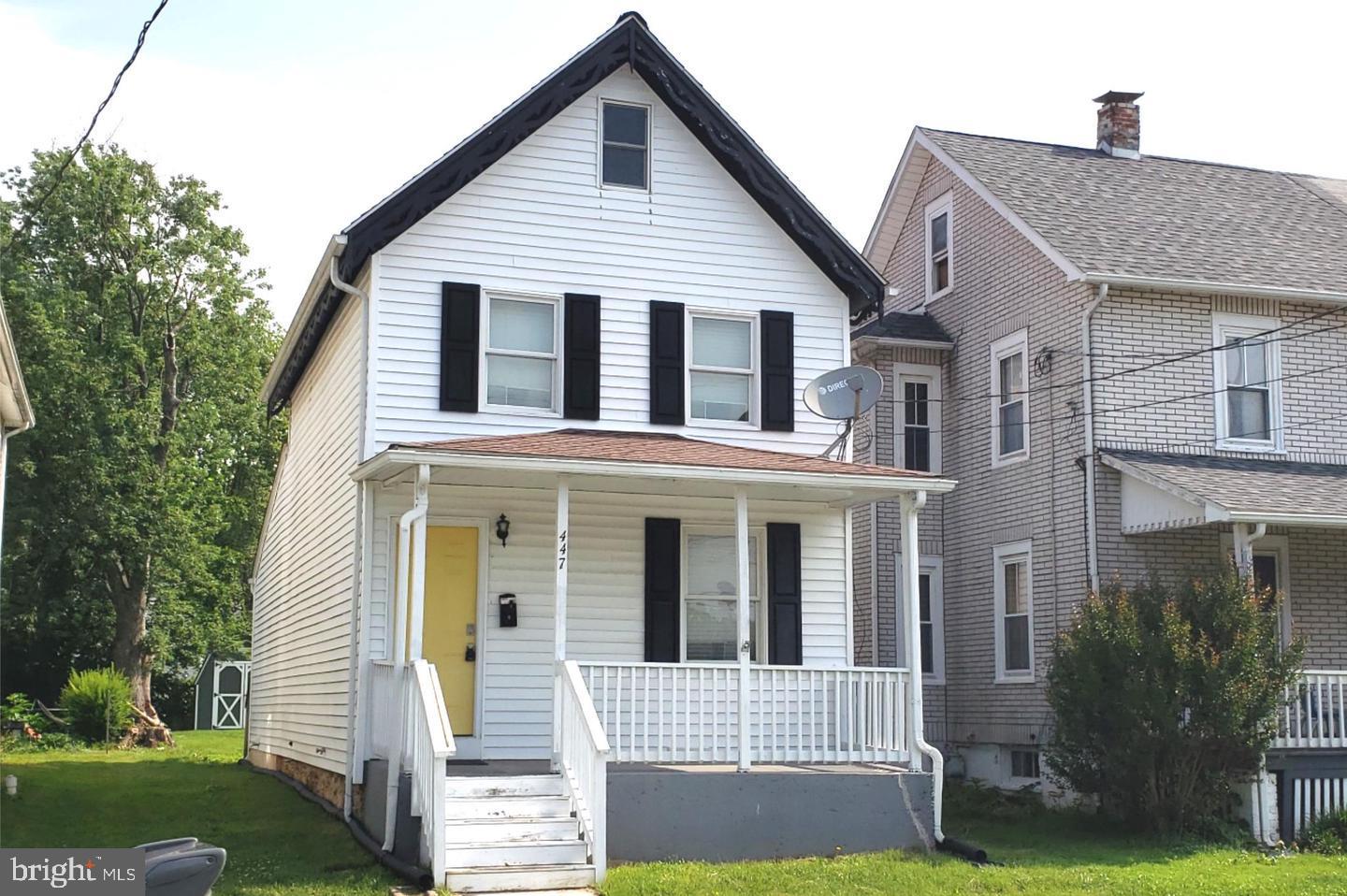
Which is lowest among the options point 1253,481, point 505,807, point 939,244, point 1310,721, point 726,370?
point 505,807

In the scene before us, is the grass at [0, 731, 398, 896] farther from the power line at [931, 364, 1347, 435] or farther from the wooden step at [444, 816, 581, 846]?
the power line at [931, 364, 1347, 435]

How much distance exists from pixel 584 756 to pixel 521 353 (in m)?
4.70

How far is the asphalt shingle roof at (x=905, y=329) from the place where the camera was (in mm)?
20109

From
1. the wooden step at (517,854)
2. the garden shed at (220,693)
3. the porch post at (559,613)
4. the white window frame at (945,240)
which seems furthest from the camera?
the garden shed at (220,693)

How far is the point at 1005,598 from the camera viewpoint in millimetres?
19125

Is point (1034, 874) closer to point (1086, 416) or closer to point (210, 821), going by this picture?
point (1086, 416)

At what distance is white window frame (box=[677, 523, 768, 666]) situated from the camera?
15086 mm

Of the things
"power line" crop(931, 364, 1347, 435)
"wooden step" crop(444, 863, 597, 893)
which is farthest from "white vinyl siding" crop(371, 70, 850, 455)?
"wooden step" crop(444, 863, 597, 893)

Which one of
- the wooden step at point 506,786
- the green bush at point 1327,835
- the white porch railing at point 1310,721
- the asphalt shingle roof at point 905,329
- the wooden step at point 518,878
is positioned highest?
the asphalt shingle roof at point 905,329

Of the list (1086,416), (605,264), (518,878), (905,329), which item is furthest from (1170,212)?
(518,878)

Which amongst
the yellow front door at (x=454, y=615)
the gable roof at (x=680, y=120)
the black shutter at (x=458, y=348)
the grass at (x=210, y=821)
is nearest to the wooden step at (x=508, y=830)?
the grass at (x=210, y=821)

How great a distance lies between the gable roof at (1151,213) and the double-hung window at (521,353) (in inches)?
260

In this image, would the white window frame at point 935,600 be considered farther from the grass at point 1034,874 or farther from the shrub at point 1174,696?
the grass at point 1034,874

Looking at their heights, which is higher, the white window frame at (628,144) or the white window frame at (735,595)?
the white window frame at (628,144)
